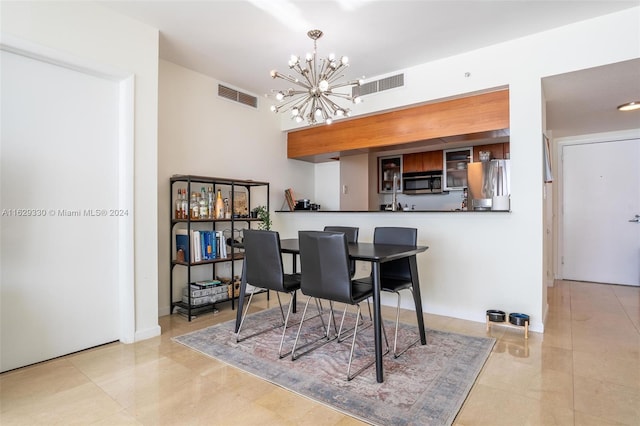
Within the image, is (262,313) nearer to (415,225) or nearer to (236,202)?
(236,202)

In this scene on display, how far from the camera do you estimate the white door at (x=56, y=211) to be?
7.54 ft

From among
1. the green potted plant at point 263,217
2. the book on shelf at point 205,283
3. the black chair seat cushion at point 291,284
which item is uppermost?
the green potted plant at point 263,217

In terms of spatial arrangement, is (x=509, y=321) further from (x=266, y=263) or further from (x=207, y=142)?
(x=207, y=142)

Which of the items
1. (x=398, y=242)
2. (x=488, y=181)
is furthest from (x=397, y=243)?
(x=488, y=181)

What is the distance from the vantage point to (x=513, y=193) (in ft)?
10.4

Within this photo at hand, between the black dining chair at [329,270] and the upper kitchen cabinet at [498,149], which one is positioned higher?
the upper kitchen cabinet at [498,149]

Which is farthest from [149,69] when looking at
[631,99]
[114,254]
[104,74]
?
[631,99]

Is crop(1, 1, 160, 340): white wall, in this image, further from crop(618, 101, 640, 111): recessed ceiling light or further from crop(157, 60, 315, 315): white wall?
crop(618, 101, 640, 111): recessed ceiling light

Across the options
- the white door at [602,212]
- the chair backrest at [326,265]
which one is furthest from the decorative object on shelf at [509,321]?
the white door at [602,212]

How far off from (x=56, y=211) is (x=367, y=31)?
2.95 m

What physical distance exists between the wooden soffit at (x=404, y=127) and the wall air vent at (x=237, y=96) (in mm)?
762

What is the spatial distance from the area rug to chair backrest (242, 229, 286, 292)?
0.53 meters

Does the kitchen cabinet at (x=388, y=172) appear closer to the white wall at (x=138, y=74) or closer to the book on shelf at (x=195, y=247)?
the book on shelf at (x=195, y=247)

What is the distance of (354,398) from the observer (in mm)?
1962
